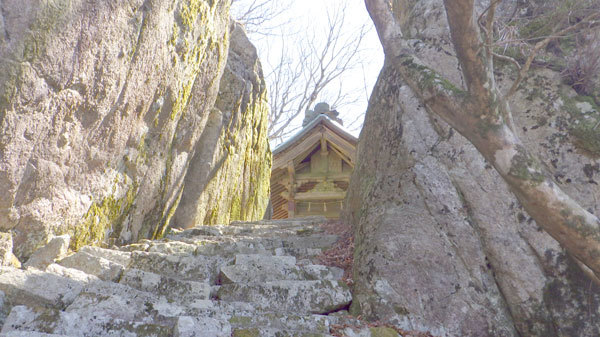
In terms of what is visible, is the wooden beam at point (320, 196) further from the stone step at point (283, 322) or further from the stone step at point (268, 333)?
the stone step at point (268, 333)

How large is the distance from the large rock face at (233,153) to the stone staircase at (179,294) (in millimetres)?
2293

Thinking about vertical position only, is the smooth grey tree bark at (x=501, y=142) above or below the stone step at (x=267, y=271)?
above

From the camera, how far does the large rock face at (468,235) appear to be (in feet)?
10.4

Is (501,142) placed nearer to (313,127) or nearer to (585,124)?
(585,124)

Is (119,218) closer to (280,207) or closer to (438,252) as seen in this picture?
(438,252)

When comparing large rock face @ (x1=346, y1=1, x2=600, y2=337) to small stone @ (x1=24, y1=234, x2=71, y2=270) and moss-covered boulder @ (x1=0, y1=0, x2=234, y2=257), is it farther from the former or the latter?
moss-covered boulder @ (x1=0, y1=0, x2=234, y2=257)

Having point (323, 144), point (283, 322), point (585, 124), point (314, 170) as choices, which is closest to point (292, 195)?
point (314, 170)

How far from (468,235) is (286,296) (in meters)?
1.45

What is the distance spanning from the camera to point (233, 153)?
303 inches

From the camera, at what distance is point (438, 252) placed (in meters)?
3.49

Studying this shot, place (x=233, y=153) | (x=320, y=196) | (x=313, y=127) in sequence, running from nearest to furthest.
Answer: (x=233, y=153)
(x=313, y=127)
(x=320, y=196)

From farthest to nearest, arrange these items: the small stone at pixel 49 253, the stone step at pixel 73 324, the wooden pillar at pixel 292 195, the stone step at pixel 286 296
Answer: the wooden pillar at pixel 292 195, the small stone at pixel 49 253, the stone step at pixel 286 296, the stone step at pixel 73 324

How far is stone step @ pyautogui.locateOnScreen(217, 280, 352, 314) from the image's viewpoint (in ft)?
10.1

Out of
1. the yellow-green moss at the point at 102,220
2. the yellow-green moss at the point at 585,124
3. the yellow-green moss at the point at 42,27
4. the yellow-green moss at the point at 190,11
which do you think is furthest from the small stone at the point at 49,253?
the yellow-green moss at the point at 585,124
